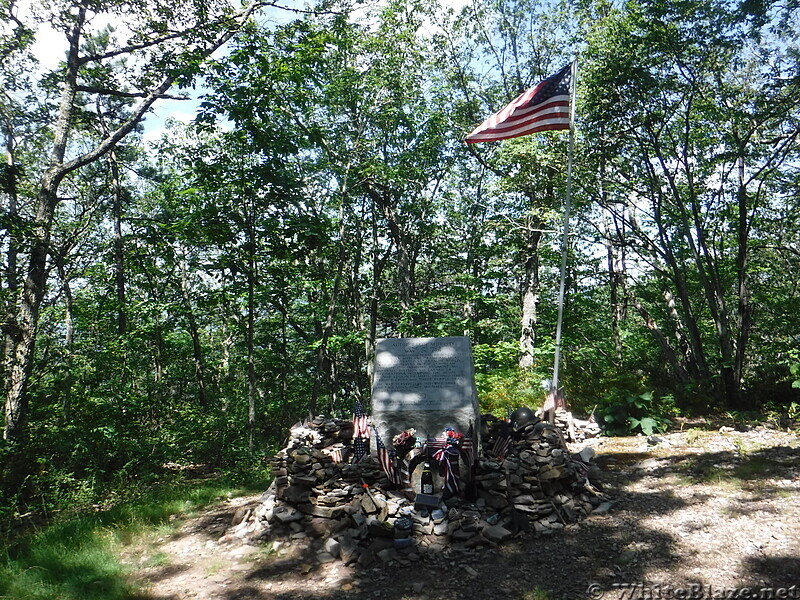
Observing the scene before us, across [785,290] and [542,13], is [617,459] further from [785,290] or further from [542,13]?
[542,13]

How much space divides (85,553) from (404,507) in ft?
11.1

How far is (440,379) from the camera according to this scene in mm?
6758

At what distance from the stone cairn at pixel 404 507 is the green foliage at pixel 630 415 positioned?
125 inches

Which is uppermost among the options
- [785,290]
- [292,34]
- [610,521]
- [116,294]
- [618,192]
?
[292,34]

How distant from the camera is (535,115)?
749cm

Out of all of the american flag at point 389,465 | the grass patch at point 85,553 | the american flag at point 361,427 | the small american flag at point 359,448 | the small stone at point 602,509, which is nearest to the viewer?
the grass patch at point 85,553

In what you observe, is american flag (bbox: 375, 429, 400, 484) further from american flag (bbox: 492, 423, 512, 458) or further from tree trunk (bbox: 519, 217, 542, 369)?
tree trunk (bbox: 519, 217, 542, 369)

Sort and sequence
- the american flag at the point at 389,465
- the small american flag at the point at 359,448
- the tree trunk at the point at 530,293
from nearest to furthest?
the american flag at the point at 389,465 → the small american flag at the point at 359,448 → the tree trunk at the point at 530,293

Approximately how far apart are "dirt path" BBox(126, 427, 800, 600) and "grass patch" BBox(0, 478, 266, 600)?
0.83 ft

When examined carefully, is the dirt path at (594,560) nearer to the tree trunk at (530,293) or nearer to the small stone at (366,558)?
the small stone at (366,558)

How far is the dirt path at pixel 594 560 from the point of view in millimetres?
3789

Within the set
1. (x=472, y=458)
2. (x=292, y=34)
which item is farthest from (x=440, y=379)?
(x=292, y=34)

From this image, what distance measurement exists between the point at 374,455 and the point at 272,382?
11.1 m

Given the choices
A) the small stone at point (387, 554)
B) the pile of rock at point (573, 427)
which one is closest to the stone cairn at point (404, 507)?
the small stone at point (387, 554)
